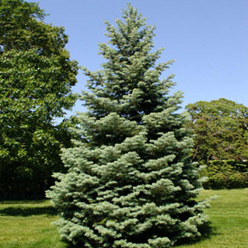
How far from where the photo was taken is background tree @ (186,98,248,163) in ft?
82.7

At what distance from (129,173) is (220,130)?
2144 centimetres

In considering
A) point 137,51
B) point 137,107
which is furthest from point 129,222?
point 137,51

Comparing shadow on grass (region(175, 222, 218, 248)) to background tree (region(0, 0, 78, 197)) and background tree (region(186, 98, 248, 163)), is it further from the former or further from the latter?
background tree (region(186, 98, 248, 163))

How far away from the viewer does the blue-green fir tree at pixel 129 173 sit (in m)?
6.24

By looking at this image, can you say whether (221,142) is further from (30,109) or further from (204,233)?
(30,109)

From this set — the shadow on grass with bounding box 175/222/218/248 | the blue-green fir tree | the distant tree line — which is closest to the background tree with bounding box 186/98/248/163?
the distant tree line

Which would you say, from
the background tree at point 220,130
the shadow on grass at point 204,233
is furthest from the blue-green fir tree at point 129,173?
the background tree at point 220,130

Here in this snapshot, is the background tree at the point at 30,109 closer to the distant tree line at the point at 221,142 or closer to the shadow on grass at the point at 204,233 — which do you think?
the shadow on grass at the point at 204,233

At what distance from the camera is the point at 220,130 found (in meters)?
25.5

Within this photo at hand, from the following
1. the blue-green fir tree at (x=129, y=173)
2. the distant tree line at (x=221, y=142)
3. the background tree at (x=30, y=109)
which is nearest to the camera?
the blue-green fir tree at (x=129, y=173)

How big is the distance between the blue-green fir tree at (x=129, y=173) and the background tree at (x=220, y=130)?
1794 cm

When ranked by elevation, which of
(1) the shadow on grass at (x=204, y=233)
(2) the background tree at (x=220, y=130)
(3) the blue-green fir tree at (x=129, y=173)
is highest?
(2) the background tree at (x=220, y=130)

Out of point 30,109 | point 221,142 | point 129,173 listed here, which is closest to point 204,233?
point 129,173

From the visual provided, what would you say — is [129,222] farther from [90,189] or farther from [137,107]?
[137,107]
